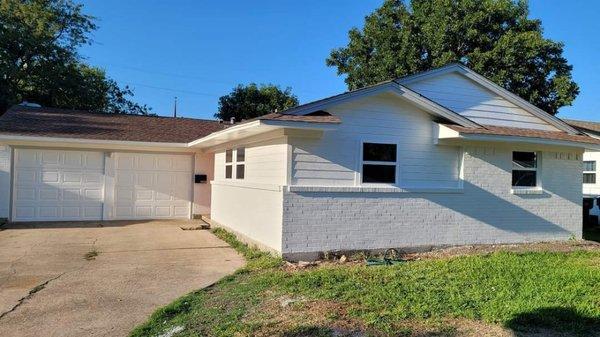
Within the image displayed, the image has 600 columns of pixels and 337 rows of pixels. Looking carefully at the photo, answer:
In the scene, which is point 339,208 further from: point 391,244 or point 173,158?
point 173,158

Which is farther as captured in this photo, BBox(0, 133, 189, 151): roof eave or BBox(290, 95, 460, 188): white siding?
BBox(0, 133, 189, 151): roof eave

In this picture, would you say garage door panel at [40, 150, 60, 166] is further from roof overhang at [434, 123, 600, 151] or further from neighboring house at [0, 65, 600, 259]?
roof overhang at [434, 123, 600, 151]

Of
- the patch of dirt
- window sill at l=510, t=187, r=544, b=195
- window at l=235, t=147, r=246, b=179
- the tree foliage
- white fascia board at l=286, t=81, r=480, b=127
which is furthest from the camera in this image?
the tree foliage

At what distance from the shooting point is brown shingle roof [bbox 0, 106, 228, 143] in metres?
14.1

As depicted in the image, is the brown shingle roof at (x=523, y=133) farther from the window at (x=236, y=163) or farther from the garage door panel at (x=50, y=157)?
the garage door panel at (x=50, y=157)

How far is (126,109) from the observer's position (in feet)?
123

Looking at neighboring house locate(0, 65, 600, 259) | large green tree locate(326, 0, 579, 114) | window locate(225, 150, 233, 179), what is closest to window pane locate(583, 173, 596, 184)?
large green tree locate(326, 0, 579, 114)

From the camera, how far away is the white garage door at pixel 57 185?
1405cm

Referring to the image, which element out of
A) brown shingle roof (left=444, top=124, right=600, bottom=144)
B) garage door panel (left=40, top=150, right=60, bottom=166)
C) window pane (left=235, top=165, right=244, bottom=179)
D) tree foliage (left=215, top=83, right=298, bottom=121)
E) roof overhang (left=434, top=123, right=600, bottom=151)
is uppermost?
tree foliage (left=215, top=83, right=298, bottom=121)

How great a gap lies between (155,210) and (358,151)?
8788mm

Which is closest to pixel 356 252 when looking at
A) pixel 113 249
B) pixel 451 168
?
pixel 451 168

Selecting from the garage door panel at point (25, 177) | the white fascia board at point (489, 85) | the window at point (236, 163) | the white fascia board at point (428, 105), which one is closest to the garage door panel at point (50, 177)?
the garage door panel at point (25, 177)

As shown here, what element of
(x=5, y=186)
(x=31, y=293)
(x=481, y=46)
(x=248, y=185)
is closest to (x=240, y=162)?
(x=248, y=185)

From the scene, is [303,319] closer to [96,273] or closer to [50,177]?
[96,273]
